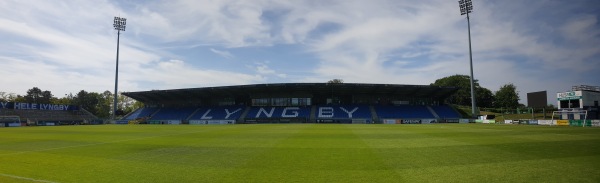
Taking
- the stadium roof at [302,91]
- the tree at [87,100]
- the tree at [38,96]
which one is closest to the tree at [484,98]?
the stadium roof at [302,91]

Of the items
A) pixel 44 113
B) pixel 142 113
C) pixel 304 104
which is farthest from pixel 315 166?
pixel 44 113

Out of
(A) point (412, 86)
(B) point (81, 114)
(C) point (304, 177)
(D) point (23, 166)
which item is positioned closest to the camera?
(C) point (304, 177)

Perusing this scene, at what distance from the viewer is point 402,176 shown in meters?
9.04

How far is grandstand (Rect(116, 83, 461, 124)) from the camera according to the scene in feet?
222

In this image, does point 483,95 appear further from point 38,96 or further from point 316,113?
point 38,96

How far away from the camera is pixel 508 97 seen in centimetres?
9625

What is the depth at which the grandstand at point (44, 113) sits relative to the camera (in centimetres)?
6719

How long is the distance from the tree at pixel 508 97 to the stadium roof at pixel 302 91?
32.7 meters

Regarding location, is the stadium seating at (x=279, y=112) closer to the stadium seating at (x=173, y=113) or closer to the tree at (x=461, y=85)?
the stadium seating at (x=173, y=113)

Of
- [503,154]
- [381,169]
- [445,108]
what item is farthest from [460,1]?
[381,169]

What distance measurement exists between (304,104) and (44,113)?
5796 cm

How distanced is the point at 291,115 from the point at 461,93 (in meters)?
64.1

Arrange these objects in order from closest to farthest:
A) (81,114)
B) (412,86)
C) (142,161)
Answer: (142,161) → (412,86) → (81,114)

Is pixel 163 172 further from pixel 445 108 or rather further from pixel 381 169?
pixel 445 108
